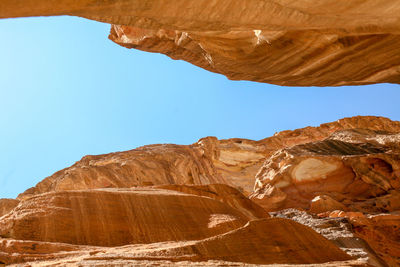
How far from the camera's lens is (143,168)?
2364 centimetres

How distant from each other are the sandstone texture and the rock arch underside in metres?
0.03

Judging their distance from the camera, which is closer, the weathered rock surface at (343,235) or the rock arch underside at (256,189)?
the rock arch underside at (256,189)

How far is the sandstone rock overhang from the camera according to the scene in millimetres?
4402

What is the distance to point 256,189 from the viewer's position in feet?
63.2

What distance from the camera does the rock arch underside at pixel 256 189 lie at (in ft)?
15.8

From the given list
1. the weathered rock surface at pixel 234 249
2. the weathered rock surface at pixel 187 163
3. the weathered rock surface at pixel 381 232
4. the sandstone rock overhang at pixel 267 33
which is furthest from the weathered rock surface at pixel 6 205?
the weathered rock surface at pixel 381 232

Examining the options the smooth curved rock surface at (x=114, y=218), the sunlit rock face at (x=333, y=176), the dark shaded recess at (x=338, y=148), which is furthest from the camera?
the dark shaded recess at (x=338, y=148)

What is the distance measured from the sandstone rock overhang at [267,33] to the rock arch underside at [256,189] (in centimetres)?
3

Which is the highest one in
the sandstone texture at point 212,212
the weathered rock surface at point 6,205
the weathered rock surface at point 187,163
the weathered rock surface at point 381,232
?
the weathered rock surface at point 187,163

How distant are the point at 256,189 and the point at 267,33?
37.1ft

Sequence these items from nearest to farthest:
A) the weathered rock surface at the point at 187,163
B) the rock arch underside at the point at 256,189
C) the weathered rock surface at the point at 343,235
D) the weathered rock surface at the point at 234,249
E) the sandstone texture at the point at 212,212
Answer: the weathered rock surface at the point at 234,249, the rock arch underside at the point at 256,189, the sandstone texture at the point at 212,212, the weathered rock surface at the point at 343,235, the weathered rock surface at the point at 187,163

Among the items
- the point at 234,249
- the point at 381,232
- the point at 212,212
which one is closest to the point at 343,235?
the point at 381,232

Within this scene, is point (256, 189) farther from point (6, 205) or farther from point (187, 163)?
point (6, 205)

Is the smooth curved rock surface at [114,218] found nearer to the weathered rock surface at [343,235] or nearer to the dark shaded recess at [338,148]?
the weathered rock surface at [343,235]
